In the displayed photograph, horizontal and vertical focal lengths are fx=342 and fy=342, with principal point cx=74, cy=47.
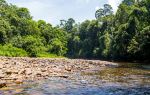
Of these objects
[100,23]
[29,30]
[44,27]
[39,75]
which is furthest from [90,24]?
[39,75]

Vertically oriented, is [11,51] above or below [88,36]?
below

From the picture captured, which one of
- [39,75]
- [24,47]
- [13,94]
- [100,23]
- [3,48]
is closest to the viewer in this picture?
[13,94]

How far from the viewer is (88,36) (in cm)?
14725

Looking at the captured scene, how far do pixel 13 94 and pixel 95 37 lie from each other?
126479mm

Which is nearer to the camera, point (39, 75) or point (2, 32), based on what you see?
point (39, 75)

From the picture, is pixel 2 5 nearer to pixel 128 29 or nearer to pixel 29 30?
pixel 29 30

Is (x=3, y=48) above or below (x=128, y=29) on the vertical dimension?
below

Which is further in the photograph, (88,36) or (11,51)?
(88,36)

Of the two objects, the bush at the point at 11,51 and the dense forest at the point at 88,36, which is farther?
the dense forest at the point at 88,36

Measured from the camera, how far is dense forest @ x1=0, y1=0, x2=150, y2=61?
265 feet

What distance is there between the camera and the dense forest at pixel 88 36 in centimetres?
8082

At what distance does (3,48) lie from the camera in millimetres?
76312

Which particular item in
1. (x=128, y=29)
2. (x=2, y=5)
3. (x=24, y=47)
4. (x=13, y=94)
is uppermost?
(x=2, y=5)

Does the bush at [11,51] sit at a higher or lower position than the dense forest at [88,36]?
lower
